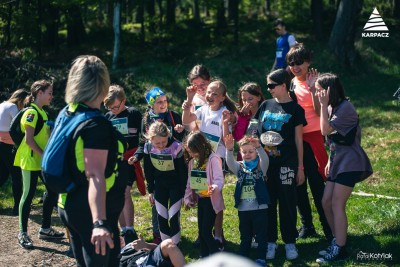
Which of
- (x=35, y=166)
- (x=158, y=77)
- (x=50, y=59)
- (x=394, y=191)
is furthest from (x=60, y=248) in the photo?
(x=50, y=59)

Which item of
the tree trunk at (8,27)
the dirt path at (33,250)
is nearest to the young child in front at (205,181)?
the dirt path at (33,250)

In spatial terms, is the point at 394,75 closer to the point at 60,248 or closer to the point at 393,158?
the point at 393,158

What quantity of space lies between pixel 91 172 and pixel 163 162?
108 inches

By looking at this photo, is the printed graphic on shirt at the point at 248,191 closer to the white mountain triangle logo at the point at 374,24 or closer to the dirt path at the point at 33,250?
the dirt path at the point at 33,250

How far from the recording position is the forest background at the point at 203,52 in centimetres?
1326

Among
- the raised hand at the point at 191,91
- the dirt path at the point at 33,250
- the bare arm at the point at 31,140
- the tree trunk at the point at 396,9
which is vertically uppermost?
the tree trunk at the point at 396,9

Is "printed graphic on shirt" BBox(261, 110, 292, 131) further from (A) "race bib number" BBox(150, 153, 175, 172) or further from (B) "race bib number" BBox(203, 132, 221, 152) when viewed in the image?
(A) "race bib number" BBox(150, 153, 175, 172)

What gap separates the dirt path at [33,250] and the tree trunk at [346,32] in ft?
38.3

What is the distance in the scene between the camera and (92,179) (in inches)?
152

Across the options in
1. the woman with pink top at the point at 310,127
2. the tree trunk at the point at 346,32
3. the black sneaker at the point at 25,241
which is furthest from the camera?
the tree trunk at the point at 346,32

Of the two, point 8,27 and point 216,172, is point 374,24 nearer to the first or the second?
point 8,27

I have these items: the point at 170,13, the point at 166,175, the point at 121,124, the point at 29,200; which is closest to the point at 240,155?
the point at 166,175

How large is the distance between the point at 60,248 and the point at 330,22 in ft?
59.8

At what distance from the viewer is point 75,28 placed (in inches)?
834
